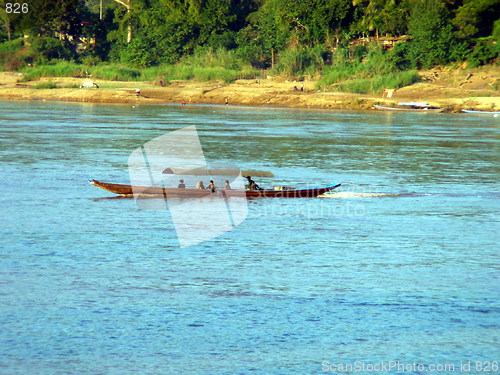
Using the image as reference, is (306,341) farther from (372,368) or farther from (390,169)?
(390,169)

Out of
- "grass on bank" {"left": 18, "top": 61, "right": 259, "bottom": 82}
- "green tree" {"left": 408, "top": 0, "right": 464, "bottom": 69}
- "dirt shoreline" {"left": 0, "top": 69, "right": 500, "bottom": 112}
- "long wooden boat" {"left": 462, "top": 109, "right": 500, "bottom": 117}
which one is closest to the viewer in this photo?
"long wooden boat" {"left": 462, "top": 109, "right": 500, "bottom": 117}

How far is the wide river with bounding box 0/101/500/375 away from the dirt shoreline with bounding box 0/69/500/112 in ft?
113

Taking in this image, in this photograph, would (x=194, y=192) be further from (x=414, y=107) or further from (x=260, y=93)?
(x=260, y=93)

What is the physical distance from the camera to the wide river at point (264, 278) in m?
13.1

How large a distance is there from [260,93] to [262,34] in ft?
24.7

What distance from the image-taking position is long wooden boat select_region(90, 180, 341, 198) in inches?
Result: 1019

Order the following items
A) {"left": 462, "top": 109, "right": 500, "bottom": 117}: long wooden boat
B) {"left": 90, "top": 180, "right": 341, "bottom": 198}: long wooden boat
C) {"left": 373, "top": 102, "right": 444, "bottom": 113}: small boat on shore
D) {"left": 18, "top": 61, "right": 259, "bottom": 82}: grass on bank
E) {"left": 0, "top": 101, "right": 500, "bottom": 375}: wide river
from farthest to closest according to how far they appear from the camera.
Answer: {"left": 18, "top": 61, "right": 259, "bottom": 82}: grass on bank
{"left": 373, "top": 102, "right": 444, "bottom": 113}: small boat on shore
{"left": 462, "top": 109, "right": 500, "bottom": 117}: long wooden boat
{"left": 90, "top": 180, "right": 341, "bottom": 198}: long wooden boat
{"left": 0, "top": 101, "right": 500, "bottom": 375}: wide river

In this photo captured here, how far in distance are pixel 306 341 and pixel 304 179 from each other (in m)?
18.1

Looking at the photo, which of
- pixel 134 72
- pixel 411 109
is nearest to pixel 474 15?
pixel 411 109

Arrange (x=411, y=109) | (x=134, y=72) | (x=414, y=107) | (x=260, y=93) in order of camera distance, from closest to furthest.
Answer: (x=414, y=107) → (x=411, y=109) → (x=260, y=93) → (x=134, y=72)

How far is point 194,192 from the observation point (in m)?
25.8

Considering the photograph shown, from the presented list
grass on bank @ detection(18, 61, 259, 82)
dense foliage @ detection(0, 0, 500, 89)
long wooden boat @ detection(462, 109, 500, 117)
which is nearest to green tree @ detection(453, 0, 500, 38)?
dense foliage @ detection(0, 0, 500, 89)

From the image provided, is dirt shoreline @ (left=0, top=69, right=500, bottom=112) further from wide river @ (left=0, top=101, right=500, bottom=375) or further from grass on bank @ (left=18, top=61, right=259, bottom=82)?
wide river @ (left=0, top=101, right=500, bottom=375)

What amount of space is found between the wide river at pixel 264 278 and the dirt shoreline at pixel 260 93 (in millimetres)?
34523
